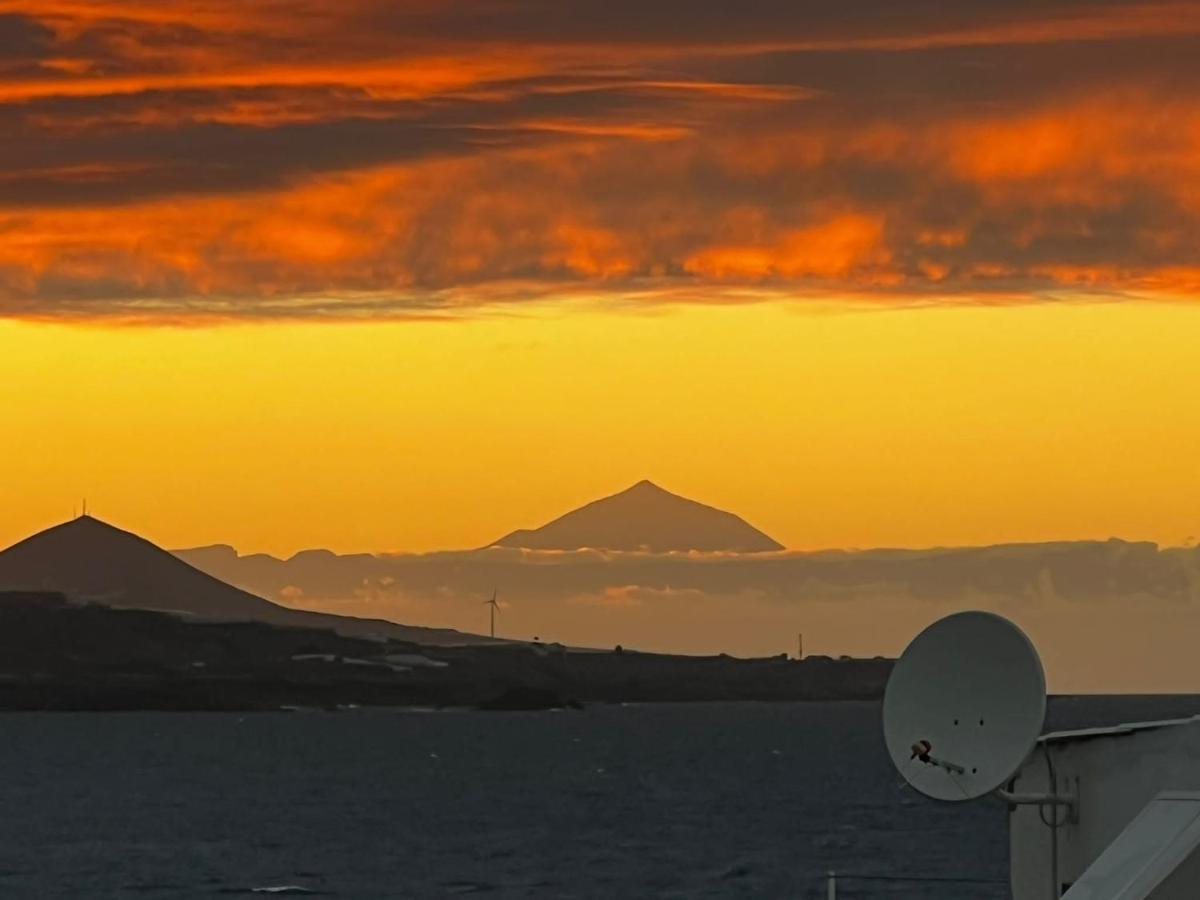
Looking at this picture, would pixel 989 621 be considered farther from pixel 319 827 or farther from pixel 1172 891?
pixel 319 827

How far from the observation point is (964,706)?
30.8 m

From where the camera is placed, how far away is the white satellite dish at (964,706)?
3011cm

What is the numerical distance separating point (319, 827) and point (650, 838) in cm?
2610

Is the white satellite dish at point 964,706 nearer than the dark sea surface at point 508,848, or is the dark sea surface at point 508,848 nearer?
the white satellite dish at point 964,706

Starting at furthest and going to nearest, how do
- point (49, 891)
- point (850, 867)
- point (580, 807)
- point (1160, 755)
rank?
point (580, 807) < point (850, 867) < point (49, 891) < point (1160, 755)

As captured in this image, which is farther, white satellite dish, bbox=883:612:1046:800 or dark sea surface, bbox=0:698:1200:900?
dark sea surface, bbox=0:698:1200:900

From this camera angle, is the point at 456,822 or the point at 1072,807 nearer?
the point at 1072,807

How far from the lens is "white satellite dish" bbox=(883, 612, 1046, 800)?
30.1 m

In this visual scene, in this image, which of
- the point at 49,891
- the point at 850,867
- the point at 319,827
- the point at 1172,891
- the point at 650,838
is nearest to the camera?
the point at 1172,891

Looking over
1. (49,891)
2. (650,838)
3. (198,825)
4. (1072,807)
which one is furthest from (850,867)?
(1072,807)

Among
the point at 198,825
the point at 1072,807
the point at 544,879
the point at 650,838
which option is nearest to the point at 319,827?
the point at 198,825

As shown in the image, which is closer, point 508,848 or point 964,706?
point 964,706

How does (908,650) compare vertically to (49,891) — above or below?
above

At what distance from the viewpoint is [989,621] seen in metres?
31.8
